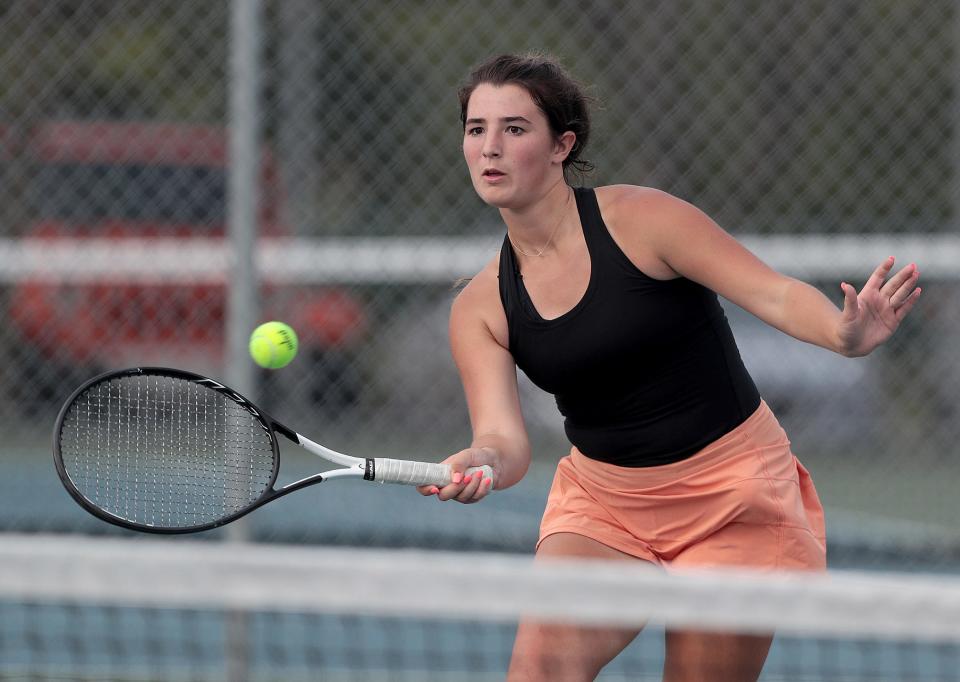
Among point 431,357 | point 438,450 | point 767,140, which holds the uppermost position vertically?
point 767,140

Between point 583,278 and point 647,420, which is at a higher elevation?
point 583,278

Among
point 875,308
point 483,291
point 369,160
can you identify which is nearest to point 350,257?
point 369,160

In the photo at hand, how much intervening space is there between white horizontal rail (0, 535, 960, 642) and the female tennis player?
0.60 m

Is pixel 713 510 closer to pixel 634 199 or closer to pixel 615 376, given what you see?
pixel 615 376

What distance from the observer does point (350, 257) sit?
4.75m

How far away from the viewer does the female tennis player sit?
8.23 ft

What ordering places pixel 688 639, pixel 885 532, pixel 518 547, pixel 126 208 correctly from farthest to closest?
1. pixel 885 532
2. pixel 518 547
3. pixel 126 208
4. pixel 688 639

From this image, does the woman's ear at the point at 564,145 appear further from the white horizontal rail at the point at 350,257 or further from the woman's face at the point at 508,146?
the white horizontal rail at the point at 350,257

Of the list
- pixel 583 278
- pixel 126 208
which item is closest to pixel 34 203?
pixel 126 208

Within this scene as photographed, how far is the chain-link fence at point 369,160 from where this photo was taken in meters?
4.59

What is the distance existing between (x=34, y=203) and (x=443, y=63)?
56.1 inches

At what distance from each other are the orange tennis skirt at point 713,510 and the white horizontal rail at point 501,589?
0.72 m

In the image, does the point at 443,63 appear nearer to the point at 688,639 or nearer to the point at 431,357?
the point at 431,357

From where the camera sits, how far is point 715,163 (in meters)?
4.99
